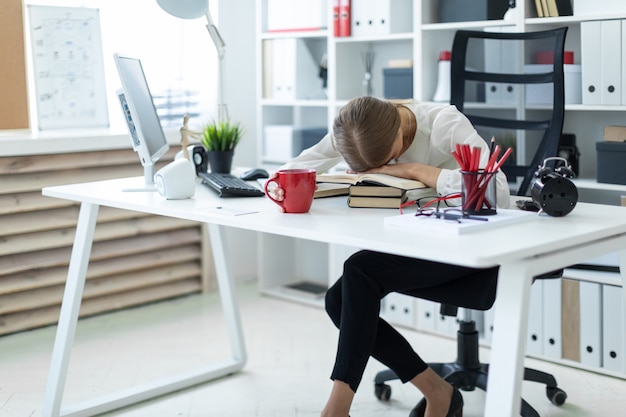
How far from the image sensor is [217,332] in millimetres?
3602

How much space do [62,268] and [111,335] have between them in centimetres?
39

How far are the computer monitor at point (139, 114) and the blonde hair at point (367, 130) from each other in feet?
2.25

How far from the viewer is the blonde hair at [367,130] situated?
2127 mm

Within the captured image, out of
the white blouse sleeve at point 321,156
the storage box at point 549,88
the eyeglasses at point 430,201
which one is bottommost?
the eyeglasses at point 430,201

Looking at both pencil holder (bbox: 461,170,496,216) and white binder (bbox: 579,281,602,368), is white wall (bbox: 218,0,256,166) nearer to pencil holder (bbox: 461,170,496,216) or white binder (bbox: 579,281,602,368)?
white binder (bbox: 579,281,602,368)

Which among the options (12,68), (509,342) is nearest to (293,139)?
(12,68)

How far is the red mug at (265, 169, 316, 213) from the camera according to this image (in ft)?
6.75

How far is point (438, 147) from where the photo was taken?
2363 mm

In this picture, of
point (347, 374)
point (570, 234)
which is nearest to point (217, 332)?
point (347, 374)

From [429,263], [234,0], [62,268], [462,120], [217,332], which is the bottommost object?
[217,332]

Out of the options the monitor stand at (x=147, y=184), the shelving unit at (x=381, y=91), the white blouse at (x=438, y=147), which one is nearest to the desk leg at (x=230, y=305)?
the monitor stand at (x=147, y=184)

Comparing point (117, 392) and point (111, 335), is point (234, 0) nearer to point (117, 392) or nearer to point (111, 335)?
point (111, 335)

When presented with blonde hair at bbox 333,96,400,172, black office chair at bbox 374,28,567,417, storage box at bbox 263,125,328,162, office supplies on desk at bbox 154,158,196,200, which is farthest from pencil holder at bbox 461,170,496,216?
storage box at bbox 263,125,328,162

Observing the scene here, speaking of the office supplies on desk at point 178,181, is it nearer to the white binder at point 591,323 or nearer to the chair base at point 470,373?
the chair base at point 470,373
